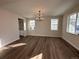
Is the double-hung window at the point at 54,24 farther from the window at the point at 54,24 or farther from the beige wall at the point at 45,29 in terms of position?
the beige wall at the point at 45,29

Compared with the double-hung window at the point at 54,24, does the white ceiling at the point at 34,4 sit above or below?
above

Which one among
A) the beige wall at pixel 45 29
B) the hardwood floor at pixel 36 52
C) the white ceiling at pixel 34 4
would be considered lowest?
the hardwood floor at pixel 36 52

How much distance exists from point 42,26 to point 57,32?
2033 mm

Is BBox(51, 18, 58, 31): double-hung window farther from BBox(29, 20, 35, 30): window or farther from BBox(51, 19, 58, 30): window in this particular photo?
BBox(29, 20, 35, 30): window

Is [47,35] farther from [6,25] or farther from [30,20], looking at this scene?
[6,25]

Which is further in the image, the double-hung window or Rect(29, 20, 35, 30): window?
Rect(29, 20, 35, 30): window

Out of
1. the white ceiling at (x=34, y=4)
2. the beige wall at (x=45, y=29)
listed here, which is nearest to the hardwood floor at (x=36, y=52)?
the white ceiling at (x=34, y=4)

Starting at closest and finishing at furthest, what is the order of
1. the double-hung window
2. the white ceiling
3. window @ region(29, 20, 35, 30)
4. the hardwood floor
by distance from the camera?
the hardwood floor
the white ceiling
the double-hung window
window @ region(29, 20, 35, 30)

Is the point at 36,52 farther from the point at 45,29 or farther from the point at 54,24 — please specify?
the point at 54,24

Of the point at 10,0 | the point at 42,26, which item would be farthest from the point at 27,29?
the point at 10,0

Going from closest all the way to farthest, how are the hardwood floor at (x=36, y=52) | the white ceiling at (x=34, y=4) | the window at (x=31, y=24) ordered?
the hardwood floor at (x=36, y=52), the white ceiling at (x=34, y=4), the window at (x=31, y=24)

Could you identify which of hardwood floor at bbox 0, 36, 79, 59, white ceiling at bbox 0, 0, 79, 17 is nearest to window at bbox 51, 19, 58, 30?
white ceiling at bbox 0, 0, 79, 17

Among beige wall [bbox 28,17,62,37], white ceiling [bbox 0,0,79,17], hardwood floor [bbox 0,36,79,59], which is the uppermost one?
white ceiling [bbox 0,0,79,17]

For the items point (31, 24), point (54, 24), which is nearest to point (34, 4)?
point (54, 24)
